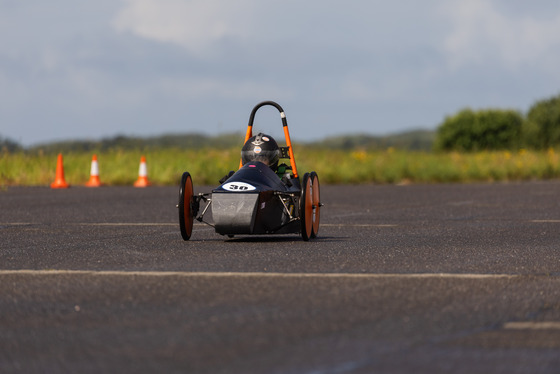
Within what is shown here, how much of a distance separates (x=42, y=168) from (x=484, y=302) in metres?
24.5

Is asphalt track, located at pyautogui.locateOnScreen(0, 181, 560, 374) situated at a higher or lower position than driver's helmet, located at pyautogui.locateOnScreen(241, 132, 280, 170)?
lower

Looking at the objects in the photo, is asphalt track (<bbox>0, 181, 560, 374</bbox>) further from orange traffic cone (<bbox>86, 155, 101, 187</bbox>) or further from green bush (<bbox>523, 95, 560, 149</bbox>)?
green bush (<bbox>523, 95, 560, 149</bbox>)

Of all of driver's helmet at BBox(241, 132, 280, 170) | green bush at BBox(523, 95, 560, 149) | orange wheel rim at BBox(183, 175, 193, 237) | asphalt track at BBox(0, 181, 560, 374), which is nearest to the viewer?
asphalt track at BBox(0, 181, 560, 374)

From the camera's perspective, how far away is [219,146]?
36375mm

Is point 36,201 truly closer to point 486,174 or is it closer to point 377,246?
point 377,246

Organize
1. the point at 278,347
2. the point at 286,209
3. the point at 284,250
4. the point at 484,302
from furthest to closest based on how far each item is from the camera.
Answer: the point at 286,209
the point at 284,250
the point at 484,302
the point at 278,347

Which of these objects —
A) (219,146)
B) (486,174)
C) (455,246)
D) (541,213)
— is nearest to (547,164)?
(486,174)

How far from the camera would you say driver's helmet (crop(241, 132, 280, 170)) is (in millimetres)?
11148

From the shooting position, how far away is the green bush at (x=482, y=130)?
103m

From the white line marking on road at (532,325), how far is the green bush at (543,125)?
282 feet

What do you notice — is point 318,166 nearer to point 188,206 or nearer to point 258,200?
point 188,206

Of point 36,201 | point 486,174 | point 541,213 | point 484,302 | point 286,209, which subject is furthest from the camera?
point 486,174

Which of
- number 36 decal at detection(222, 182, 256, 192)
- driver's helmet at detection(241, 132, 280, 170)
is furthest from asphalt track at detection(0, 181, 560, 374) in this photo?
driver's helmet at detection(241, 132, 280, 170)

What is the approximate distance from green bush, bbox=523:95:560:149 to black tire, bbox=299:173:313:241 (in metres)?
81.3
